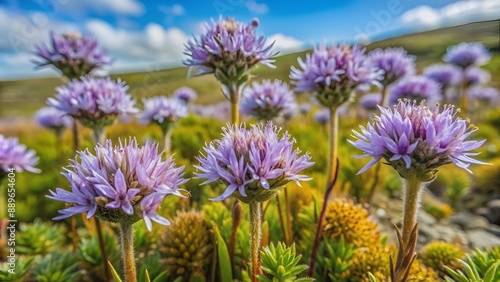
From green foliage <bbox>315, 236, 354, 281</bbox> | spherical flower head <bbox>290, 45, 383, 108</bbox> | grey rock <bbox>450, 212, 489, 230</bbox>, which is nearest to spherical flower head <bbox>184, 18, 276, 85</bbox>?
spherical flower head <bbox>290, 45, 383, 108</bbox>

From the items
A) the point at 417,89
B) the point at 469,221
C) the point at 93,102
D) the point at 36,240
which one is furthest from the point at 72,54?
the point at 469,221

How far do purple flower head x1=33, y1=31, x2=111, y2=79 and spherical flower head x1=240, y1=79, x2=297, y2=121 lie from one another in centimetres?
171

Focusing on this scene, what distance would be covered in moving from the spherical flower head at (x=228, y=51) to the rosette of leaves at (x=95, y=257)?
70.7 inches

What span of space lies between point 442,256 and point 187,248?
2070 mm

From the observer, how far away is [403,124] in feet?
5.77

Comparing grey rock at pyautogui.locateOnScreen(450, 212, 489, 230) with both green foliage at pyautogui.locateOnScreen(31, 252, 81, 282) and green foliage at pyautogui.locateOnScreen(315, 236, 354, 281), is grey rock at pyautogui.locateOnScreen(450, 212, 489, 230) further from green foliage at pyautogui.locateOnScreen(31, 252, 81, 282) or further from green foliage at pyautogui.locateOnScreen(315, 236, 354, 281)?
green foliage at pyautogui.locateOnScreen(31, 252, 81, 282)

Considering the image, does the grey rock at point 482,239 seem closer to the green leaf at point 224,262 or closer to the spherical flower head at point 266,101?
the spherical flower head at point 266,101

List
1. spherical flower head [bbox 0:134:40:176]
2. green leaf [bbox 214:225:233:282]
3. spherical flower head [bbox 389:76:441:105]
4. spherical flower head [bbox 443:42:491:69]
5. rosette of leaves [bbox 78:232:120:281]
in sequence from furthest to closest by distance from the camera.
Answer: spherical flower head [bbox 443:42:491:69] → spherical flower head [bbox 389:76:441:105] → spherical flower head [bbox 0:134:40:176] → rosette of leaves [bbox 78:232:120:281] → green leaf [bbox 214:225:233:282]

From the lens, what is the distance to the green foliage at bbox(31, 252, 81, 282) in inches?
115

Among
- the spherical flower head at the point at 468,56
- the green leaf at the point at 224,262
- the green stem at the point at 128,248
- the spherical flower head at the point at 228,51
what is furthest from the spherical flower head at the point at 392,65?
the spherical flower head at the point at 468,56

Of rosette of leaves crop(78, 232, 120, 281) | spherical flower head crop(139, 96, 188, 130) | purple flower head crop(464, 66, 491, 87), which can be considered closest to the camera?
rosette of leaves crop(78, 232, 120, 281)

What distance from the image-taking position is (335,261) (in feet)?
9.29

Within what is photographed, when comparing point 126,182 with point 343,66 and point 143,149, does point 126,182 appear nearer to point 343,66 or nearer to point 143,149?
point 143,149

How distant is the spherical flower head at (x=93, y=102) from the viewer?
10.4 feet
